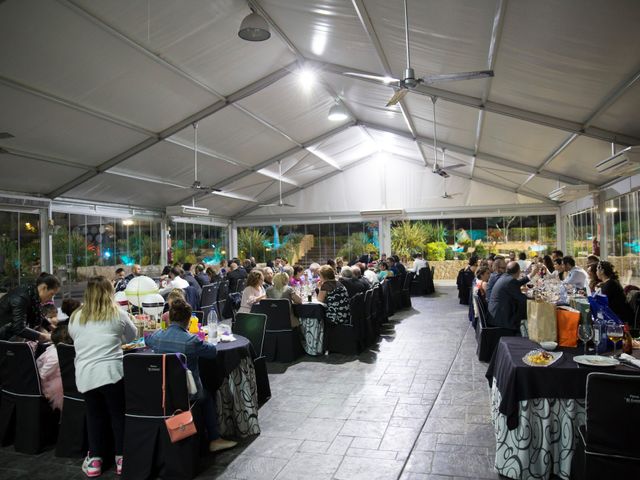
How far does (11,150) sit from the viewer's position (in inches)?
335

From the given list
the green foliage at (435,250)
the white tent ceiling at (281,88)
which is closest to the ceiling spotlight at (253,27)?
the white tent ceiling at (281,88)

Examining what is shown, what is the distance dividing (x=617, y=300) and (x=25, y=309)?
597 cm

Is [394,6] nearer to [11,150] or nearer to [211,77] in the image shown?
[211,77]

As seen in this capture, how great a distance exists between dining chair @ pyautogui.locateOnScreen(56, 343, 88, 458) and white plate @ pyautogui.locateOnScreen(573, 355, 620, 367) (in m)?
3.47

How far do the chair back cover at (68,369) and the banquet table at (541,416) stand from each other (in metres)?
3.03

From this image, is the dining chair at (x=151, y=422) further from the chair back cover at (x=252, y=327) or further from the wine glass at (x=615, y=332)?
the wine glass at (x=615, y=332)

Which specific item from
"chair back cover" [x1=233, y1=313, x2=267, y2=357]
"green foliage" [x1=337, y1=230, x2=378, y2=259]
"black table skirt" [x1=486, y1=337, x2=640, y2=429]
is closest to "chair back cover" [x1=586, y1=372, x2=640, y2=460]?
"black table skirt" [x1=486, y1=337, x2=640, y2=429]

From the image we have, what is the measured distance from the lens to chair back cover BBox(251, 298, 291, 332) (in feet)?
20.2

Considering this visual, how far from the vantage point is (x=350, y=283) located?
23.2 feet

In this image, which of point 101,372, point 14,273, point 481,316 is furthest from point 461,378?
point 14,273

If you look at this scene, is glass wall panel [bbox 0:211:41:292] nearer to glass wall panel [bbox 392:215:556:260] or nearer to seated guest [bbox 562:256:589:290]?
seated guest [bbox 562:256:589:290]

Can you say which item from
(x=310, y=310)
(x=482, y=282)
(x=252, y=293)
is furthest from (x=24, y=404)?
(x=482, y=282)

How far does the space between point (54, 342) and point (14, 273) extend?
7367 millimetres

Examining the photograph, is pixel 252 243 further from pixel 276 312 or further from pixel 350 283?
pixel 276 312
